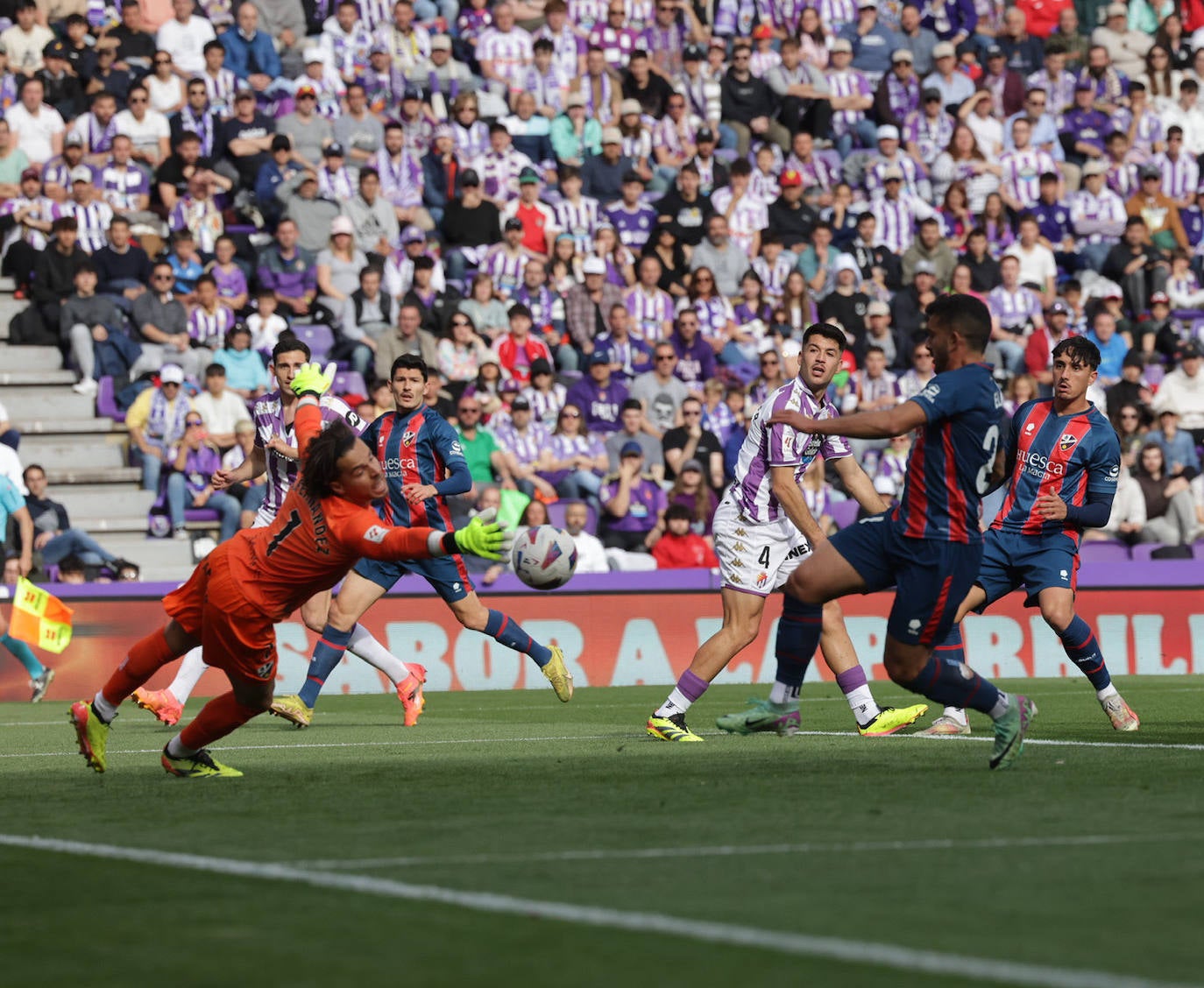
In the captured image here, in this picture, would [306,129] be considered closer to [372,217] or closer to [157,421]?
[372,217]

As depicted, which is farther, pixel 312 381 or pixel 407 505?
pixel 407 505

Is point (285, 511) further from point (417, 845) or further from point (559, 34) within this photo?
point (559, 34)

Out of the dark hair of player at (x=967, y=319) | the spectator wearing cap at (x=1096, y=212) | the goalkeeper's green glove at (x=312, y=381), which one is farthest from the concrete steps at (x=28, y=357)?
the dark hair of player at (x=967, y=319)

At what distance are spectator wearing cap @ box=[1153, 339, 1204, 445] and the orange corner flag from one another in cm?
1314

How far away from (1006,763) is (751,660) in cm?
1080

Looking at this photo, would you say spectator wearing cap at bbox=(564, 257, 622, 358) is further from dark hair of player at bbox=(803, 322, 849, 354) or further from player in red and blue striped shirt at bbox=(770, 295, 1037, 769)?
player in red and blue striped shirt at bbox=(770, 295, 1037, 769)

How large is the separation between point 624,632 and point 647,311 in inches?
215

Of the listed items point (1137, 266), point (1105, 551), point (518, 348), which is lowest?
point (1105, 551)

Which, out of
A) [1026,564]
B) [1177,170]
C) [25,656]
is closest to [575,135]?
[1177,170]

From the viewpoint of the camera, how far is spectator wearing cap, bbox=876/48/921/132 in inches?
1067

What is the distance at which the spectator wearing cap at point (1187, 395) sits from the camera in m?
23.3

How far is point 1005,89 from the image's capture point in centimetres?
2845

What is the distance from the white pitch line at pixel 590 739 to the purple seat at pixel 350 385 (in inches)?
366

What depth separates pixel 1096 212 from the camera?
88.3ft
